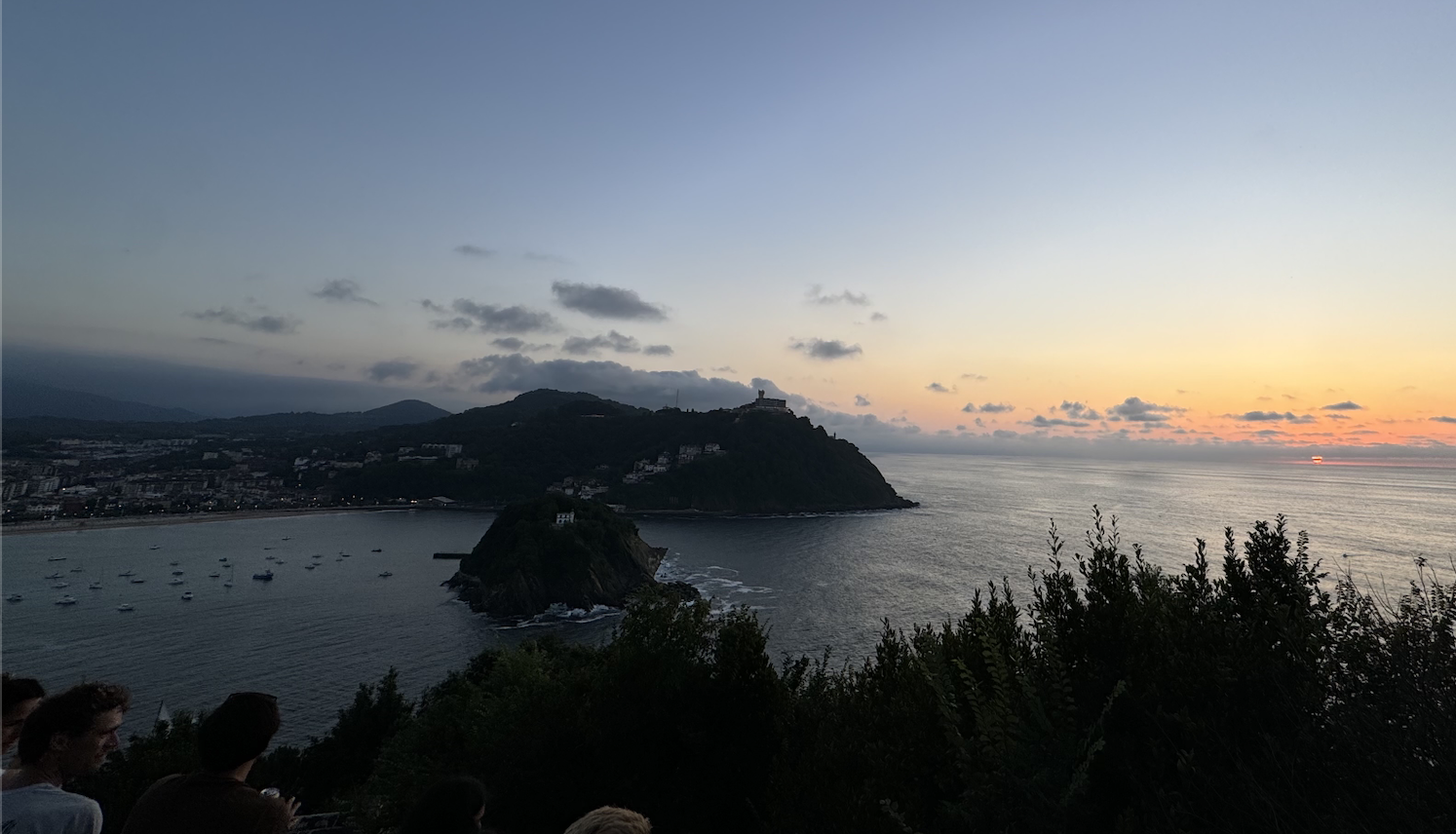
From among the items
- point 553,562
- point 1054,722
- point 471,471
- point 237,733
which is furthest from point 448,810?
point 471,471

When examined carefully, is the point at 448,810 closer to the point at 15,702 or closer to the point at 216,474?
the point at 15,702

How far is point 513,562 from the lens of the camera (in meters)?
53.4

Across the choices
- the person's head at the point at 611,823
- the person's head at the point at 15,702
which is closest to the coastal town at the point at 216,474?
the person's head at the point at 15,702

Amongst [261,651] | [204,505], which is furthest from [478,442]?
[261,651]

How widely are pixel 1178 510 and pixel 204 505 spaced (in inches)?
5700

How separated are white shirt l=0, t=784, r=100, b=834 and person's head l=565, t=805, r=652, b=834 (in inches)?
73.2

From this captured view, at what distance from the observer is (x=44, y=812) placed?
96.2 inches

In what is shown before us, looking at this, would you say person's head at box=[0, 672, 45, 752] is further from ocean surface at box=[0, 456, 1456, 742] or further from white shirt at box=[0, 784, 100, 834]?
ocean surface at box=[0, 456, 1456, 742]

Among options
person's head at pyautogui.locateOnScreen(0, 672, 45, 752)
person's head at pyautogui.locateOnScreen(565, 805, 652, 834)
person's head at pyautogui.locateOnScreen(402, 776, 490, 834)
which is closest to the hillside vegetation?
person's head at pyautogui.locateOnScreen(565, 805, 652, 834)

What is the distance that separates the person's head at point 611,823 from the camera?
223cm

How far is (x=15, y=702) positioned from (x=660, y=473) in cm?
11096

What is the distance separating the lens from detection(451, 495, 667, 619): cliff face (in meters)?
51.3

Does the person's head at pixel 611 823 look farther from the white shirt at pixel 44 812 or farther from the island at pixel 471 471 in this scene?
the island at pixel 471 471

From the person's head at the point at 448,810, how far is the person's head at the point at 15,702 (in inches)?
81.1
